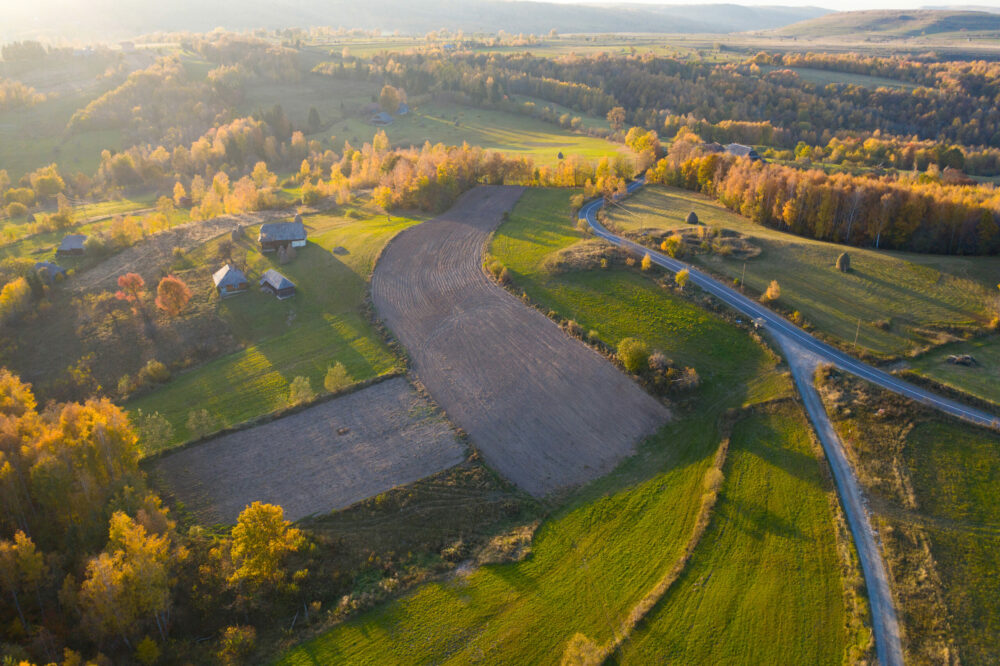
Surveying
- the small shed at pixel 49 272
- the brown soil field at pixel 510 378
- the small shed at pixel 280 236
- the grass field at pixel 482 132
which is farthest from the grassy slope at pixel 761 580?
the grass field at pixel 482 132

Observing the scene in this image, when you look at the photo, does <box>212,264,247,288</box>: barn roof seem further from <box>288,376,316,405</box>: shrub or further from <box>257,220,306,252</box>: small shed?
<box>288,376,316,405</box>: shrub

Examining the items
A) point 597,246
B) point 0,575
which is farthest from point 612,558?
point 597,246

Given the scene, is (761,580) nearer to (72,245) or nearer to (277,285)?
(277,285)

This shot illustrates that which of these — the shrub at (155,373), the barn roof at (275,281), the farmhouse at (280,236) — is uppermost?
the farmhouse at (280,236)

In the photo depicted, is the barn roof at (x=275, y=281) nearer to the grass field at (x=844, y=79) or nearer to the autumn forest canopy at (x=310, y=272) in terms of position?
the autumn forest canopy at (x=310, y=272)

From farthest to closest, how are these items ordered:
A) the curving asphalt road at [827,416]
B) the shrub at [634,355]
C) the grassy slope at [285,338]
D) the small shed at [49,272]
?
the small shed at [49,272] < the grassy slope at [285,338] < the shrub at [634,355] < the curving asphalt road at [827,416]

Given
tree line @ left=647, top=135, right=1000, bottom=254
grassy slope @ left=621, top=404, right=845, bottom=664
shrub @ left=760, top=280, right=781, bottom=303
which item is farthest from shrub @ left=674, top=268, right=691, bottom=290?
tree line @ left=647, top=135, right=1000, bottom=254

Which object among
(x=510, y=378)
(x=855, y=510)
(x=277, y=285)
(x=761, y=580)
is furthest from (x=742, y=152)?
(x=761, y=580)

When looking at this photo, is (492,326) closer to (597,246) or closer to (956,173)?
(597,246)
